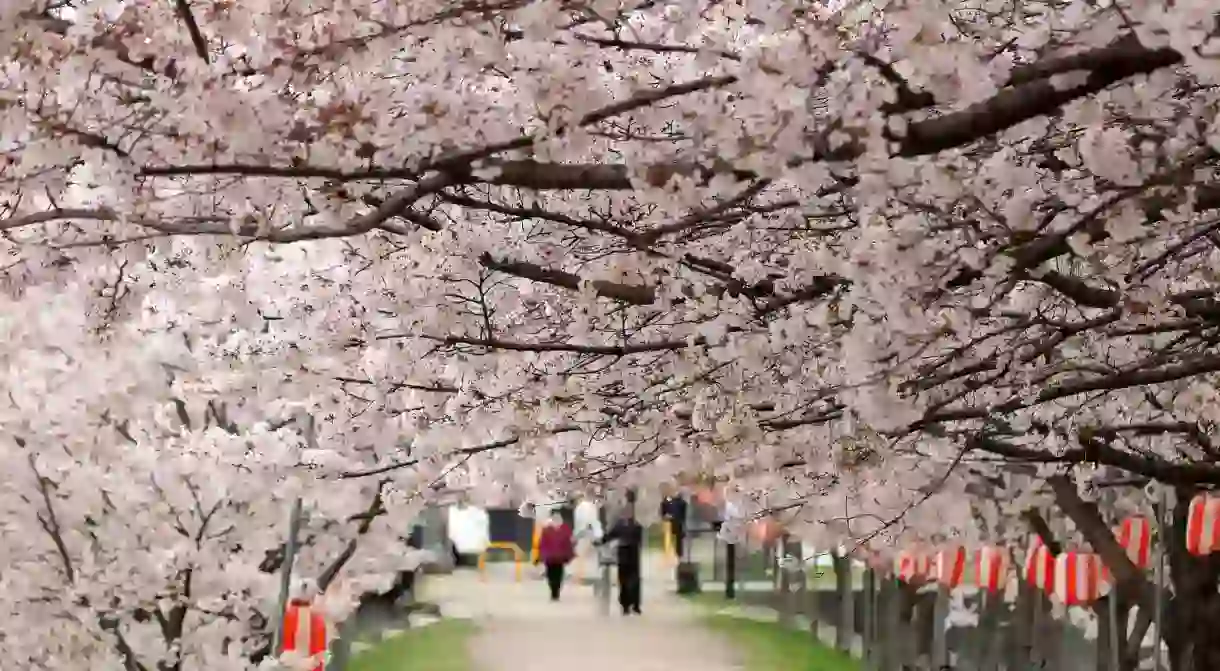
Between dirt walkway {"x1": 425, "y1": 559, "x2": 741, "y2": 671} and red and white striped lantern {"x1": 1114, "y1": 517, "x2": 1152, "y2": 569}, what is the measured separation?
6871 mm

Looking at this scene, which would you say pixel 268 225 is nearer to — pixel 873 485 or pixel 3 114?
pixel 3 114

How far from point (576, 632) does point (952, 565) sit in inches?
299

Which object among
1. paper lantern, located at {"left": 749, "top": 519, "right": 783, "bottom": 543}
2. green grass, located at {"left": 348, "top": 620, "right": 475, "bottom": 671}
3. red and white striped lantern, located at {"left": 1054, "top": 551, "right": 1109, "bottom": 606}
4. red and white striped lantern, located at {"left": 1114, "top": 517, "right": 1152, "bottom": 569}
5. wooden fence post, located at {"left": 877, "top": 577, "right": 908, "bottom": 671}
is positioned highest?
paper lantern, located at {"left": 749, "top": 519, "right": 783, "bottom": 543}

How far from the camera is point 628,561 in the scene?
65.6 ft

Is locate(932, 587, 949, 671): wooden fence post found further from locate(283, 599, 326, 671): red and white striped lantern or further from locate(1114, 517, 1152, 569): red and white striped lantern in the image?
locate(283, 599, 326, 671): red and white striped lantern

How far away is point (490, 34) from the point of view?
3.50 meters

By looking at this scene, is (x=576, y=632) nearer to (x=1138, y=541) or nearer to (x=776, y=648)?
(x=776, y=648)

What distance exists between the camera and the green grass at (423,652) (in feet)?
50.7

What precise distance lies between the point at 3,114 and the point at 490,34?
111 cm

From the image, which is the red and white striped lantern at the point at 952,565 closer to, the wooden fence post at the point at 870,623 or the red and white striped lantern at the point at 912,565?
the red and white striped lantern at the point at 912,565

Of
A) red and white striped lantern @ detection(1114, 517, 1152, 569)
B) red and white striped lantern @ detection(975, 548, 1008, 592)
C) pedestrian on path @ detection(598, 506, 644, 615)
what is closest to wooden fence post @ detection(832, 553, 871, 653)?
pedestrian on path @ detection(598, 506, 644, 615)

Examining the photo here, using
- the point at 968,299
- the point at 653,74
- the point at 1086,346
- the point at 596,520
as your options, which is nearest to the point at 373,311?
the point at 653,74

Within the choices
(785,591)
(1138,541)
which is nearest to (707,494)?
(1138,541)

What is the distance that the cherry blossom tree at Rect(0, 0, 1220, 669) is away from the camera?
3.38m
